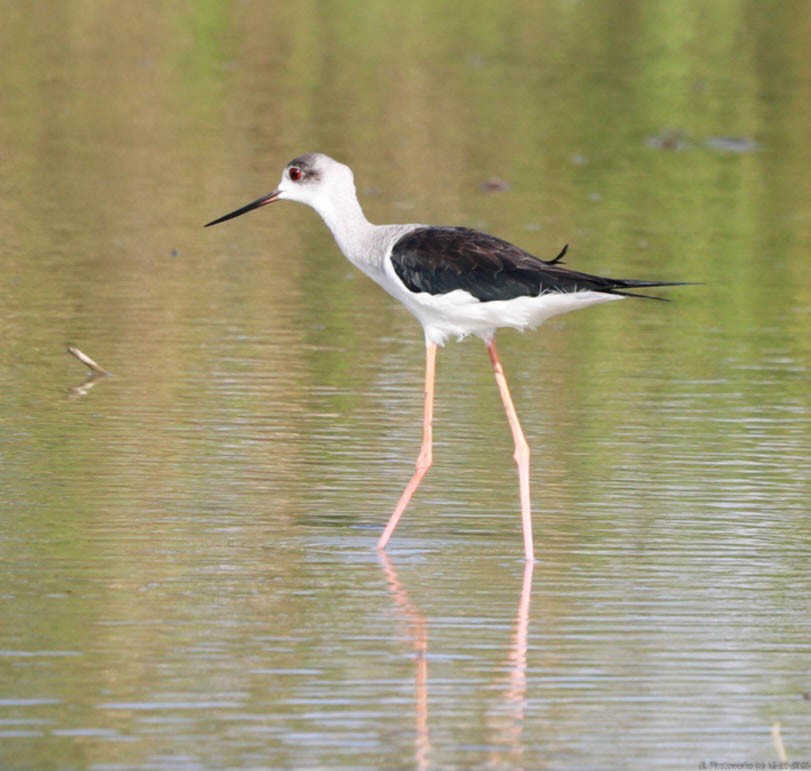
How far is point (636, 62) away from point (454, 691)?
67.7 feet

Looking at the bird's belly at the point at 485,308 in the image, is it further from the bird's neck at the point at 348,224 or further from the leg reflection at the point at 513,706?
the leg reflection at the point at 513,706

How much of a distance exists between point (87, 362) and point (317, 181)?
2.39 m

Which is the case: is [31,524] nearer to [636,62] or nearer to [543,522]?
[543,522]

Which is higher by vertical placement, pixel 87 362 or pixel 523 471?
pixel 87 362

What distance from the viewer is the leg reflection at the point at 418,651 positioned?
5195 millimetres

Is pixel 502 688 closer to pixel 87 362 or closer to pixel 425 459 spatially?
pixel 425 459

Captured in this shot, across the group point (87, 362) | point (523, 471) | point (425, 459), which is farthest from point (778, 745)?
point (87, 362)

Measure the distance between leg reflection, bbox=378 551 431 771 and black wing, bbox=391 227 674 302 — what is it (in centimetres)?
96

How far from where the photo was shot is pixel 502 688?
223 inches

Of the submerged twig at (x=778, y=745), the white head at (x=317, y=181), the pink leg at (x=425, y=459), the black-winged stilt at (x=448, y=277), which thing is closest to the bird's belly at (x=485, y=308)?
the black-winged stilt at (x=448, y=277)

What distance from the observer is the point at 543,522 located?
24.9ft

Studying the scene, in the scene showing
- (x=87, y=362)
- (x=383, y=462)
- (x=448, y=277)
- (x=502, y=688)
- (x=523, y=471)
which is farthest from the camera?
(x=87, y=362)

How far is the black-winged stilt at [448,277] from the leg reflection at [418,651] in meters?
0.38

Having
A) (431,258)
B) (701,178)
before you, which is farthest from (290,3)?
(431,258)
